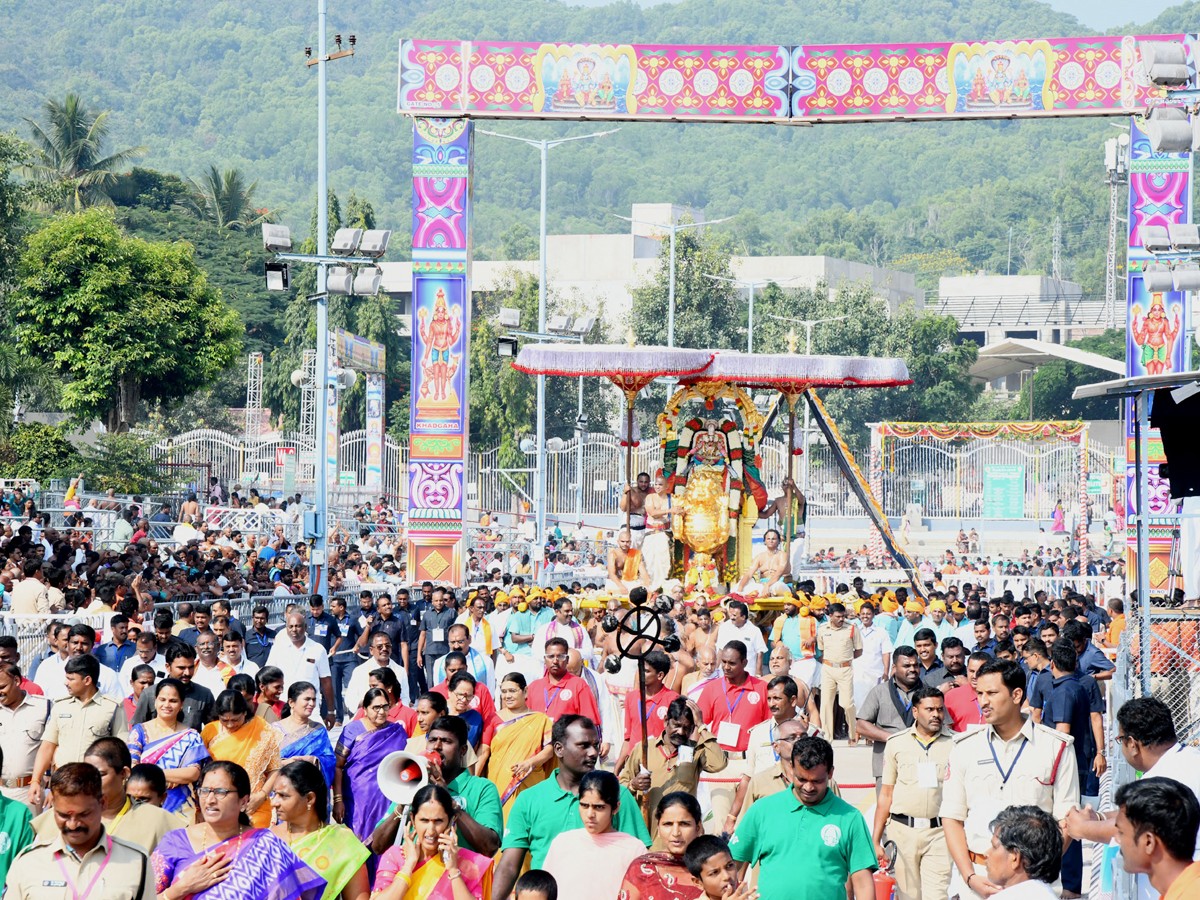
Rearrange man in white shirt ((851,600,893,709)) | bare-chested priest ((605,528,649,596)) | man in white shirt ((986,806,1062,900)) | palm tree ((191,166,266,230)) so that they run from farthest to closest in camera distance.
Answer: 1. palm tree ((191,166,266,230))
2. bare-chested priest ((605,528,649,596))
3. man in white shirt ((851,600,893,709))
4. man in white shirt ((986,806,1062,900))

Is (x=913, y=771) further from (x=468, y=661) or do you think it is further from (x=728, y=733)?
(x=468, y=661)

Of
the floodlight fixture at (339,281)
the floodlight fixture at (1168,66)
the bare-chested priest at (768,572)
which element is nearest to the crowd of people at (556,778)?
the floodlight fixture at (1168,66)

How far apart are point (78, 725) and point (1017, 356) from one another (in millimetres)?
65138

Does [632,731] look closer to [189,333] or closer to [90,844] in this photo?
[90,844]

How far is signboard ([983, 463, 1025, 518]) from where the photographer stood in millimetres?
52281

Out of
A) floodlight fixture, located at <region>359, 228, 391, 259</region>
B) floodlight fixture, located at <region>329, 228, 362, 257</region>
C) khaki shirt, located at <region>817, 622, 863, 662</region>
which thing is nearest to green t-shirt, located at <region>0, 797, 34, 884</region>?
khaki shirt, located at <region>817, 622, 863, 662</region>

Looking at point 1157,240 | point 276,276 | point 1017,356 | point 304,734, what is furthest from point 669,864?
point 1017,356

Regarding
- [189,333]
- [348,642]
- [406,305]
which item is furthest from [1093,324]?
[348,642]

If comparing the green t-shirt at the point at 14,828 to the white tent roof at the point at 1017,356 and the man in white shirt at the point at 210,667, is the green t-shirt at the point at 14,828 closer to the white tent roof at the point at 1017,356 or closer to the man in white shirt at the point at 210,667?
the man in white shirt at the point at 210,667

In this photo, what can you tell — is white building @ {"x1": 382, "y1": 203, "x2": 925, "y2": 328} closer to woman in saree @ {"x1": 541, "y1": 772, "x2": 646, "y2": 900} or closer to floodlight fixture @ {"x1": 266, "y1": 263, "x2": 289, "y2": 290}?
floodlight fixture @ {"x1": 266, "y1": 263, "x2": 289, "y2": 290}

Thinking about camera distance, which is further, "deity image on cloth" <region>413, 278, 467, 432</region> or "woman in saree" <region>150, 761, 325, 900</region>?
"deity image on cloth" <region>413, 278, 467, 432</region>

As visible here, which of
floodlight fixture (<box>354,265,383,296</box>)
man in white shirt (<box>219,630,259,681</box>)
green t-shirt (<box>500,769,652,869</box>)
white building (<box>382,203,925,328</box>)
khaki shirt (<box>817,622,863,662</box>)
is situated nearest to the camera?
green t-shirt (<box>500,769,652,869</box>)

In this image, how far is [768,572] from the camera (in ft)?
79.8

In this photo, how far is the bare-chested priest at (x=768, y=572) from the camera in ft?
77.7
